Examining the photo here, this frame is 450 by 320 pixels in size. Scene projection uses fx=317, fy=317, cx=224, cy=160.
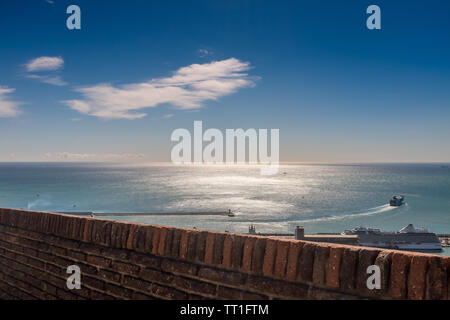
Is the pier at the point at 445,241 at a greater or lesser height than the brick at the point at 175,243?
lesser

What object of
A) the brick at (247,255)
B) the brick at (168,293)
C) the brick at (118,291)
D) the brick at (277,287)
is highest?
the brick at (247,255)

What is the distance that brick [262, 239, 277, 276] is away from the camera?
3.06 meters

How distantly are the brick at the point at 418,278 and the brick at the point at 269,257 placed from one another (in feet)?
3.73

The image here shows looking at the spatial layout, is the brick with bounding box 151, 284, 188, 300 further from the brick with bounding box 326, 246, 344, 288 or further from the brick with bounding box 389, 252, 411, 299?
the brick with bounding box 389, 252, 411, 299

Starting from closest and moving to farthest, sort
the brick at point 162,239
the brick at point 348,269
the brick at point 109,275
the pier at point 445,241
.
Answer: the brick at point 348,269
the brick at point 162,239
the brick at point 109,275
the pier at point 445,241

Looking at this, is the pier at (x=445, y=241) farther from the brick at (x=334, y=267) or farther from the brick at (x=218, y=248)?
the brick at (x=218, y=248)

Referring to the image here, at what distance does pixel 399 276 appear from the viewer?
2.56 meters

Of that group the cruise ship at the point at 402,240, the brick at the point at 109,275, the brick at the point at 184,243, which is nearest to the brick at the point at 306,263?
the brick at the point at 184,243

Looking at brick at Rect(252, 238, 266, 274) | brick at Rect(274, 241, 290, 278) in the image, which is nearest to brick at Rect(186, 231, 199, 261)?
brick at Rect(252, 238, 266, 274)

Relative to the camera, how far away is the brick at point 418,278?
2.48 metres

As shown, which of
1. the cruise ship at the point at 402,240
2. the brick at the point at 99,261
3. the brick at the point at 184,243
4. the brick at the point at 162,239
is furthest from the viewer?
the cruise ship at the point at 402,240

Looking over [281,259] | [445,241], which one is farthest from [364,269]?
[445,241]
